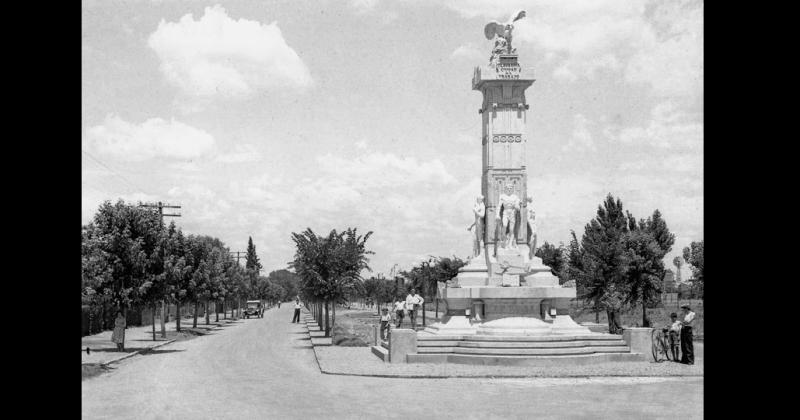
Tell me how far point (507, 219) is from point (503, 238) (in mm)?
621

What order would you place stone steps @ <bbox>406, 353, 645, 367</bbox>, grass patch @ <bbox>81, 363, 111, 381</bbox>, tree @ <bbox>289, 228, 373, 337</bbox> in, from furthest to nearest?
tree @ <bbox>289, 228, 373, 337</bbox>, stone steps @ <bbox>406, 353, 645, 367</bbox>, grass patch @ <bbox>81, 363, 111, 381</bbox>

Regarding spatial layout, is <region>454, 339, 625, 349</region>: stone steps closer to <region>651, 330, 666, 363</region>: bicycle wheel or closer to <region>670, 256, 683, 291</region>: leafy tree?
<region>651, 330, 666, 363</region>: bicycle wheel

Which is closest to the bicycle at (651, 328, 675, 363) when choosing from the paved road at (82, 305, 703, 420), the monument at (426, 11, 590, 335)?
the monument at (426, 11, 590, 335)

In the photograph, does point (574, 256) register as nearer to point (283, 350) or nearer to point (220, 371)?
point (283, 350)

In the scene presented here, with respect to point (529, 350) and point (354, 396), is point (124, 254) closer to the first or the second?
point (529, 350)

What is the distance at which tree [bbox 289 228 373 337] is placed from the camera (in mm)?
37688

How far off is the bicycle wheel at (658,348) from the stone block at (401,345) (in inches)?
254

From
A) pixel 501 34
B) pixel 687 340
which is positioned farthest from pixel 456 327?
pixel 501 34

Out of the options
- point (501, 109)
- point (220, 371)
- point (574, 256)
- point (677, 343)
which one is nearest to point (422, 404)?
point (220, 371)

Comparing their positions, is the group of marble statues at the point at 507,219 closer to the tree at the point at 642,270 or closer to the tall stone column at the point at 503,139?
the tall stone column at the point at 503,139

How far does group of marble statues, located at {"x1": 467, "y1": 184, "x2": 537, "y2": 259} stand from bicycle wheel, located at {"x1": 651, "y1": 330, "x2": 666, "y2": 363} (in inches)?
179

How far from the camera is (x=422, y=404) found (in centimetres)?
1502

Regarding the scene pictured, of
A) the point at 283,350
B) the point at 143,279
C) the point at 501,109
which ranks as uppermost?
the point at 501,109
